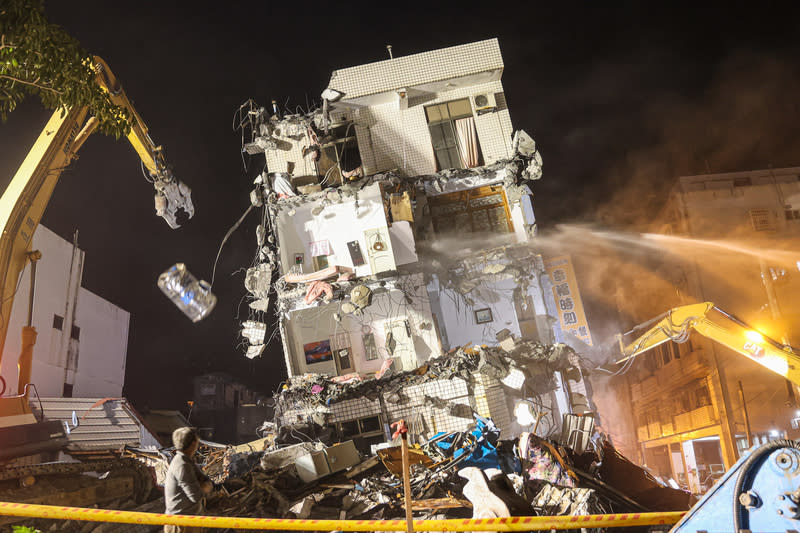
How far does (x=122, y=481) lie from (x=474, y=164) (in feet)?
64.6

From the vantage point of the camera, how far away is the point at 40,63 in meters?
7.76

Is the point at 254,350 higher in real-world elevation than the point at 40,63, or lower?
lower

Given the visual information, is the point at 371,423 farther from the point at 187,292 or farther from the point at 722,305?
the point at 722,305

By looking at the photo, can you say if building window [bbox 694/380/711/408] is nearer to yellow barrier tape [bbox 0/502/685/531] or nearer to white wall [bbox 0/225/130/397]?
yellow barrier tape [bbox 0/502/685/531]

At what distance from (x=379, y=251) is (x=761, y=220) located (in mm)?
25303

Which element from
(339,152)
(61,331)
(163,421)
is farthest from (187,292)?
(163,421)

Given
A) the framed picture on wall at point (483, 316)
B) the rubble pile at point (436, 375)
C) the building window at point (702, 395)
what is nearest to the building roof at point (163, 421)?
the rubble pile at point (436, 375)

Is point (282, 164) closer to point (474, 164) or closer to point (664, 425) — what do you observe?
point (474, 164)

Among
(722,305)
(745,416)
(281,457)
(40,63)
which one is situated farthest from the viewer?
(722,305)

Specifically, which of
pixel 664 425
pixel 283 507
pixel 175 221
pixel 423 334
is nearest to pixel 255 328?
pixel 423 334

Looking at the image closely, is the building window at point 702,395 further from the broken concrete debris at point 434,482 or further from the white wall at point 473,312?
the broken concrete debris at point 434,482

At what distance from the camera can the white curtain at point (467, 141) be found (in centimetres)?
2466

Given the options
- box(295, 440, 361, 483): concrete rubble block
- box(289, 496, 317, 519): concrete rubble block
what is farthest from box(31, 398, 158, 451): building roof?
box(289, 496, 317, 519): concrete rubble block

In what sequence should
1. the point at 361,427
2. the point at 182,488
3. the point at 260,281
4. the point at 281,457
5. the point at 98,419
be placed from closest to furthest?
the point at 182,488 < the point at 281,457 < the point at 98,419 < the point at 361,427 < the point at 260,281
